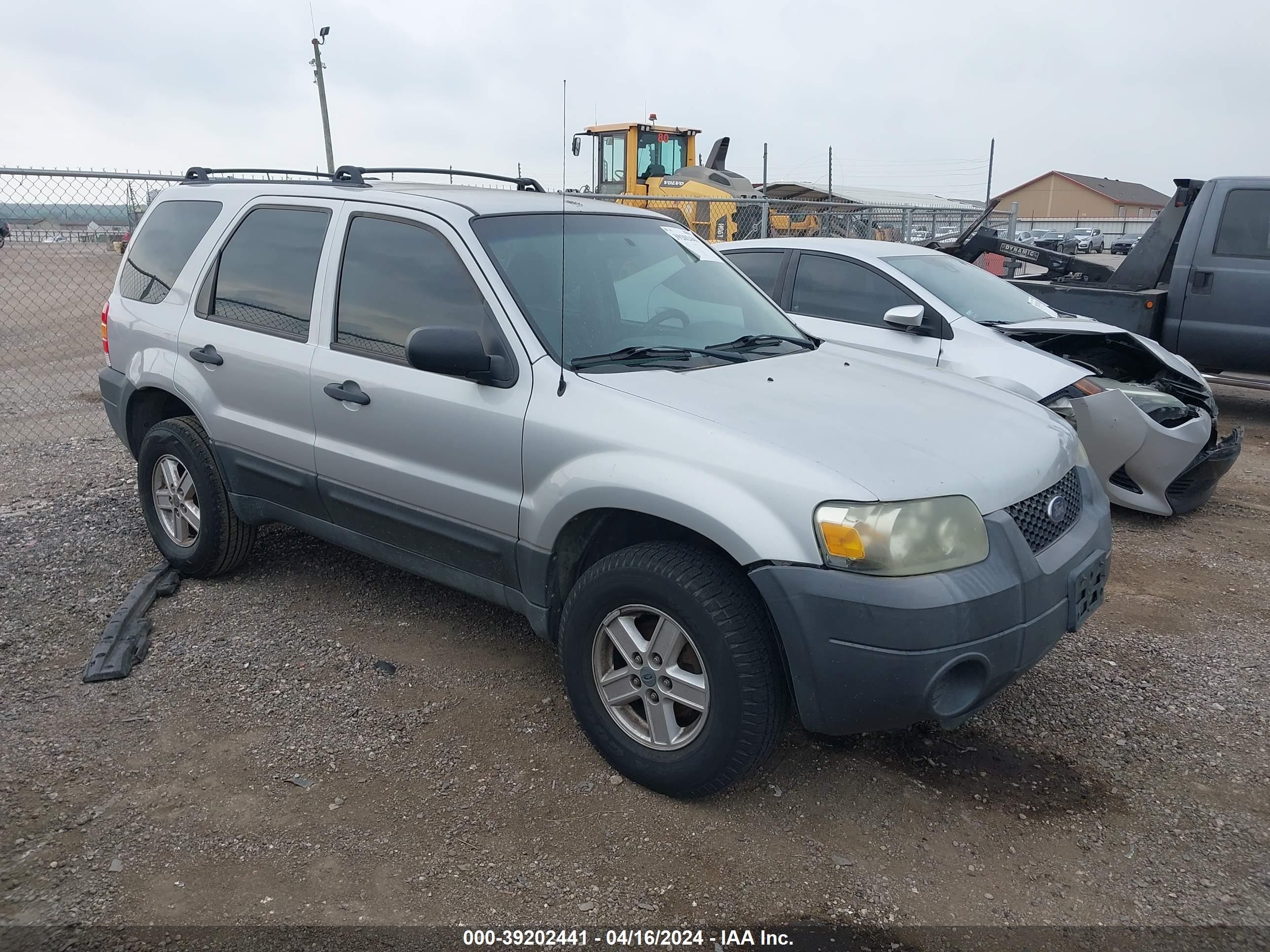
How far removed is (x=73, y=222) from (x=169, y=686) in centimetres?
570

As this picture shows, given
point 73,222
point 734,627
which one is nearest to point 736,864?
point 734,627

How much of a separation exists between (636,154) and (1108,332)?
1306 cm

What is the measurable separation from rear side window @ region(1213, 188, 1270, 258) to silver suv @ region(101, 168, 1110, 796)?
5912mm

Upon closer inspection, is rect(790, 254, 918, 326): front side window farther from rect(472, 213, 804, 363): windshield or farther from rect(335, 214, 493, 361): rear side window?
rect(335, 214, 493, 361): rear side window

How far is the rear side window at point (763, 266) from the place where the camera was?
6861mm

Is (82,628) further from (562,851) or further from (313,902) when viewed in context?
(562,851)

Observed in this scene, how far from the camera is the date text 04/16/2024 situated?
2.55 meters

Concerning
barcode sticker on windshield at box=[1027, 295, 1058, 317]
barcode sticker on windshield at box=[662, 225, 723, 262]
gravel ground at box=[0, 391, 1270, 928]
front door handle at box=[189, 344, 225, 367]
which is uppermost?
barcode sticker on windshield at box=[662, 225, 723, 262]

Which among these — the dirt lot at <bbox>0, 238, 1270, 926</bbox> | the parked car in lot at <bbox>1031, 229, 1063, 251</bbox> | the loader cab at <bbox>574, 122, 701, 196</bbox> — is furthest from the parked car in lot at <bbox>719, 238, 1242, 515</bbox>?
the parked car in lot at <bbox>1031, 229, 1063, 251</bbox>

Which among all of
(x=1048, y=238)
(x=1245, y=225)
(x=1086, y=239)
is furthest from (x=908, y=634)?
(x=1086, y=239)

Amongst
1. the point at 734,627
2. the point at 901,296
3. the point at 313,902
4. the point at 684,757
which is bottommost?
the point at 313,902

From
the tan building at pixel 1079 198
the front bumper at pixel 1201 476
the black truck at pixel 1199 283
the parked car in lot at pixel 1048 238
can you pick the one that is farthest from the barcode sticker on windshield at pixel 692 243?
the tan building at pixel 1079 198

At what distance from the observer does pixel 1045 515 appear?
311cm

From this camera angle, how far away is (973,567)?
2.78m
